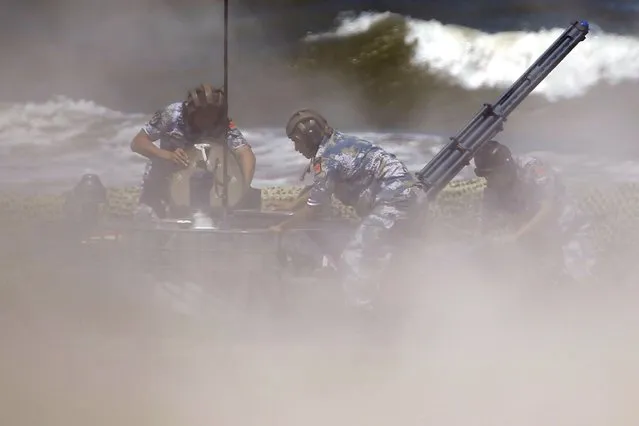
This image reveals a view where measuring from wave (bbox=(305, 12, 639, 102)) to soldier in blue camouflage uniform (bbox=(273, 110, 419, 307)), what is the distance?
3.24 feet

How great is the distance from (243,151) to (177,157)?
355mm

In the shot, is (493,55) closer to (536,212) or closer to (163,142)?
(536,212)

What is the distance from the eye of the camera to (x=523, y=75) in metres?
5.12

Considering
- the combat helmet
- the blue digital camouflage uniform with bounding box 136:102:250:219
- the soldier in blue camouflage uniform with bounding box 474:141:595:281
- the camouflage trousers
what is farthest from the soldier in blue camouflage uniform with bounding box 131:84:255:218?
the soldier in blue camouflage uniform with bounding box 474:141:595:281

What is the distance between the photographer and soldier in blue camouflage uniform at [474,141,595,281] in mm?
5195

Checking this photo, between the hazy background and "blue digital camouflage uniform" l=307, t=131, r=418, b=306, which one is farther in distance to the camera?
"blue digital camouflage uniform" l=307, t=131, r=418, b=306

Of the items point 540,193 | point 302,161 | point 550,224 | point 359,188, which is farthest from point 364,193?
point 550,224

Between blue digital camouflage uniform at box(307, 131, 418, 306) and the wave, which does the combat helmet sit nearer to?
blue digital camouflage uniform at box(307, 131, 418, 306)

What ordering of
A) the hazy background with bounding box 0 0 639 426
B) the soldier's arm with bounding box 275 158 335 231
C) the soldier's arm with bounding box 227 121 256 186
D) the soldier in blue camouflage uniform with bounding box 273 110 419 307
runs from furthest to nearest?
the soldier's arm with bounding box 227 121 256 186
the soldier in blue camouflage uniform with bounding box 273 110 419 307
the soldier's arm with bounding box 275 158 335 231
the hazy background with bounding box 0 0 639 426

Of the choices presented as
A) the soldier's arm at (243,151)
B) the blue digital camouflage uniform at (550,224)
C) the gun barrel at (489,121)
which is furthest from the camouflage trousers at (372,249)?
the blue digital camouflage uniform at (550,224)

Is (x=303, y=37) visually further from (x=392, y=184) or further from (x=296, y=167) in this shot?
(x=392, y=184)

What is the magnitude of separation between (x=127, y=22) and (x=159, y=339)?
5.81 feet

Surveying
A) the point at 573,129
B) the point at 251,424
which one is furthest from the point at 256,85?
the point at 251,424

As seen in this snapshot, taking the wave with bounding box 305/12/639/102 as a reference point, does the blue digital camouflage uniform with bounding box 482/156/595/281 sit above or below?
below
